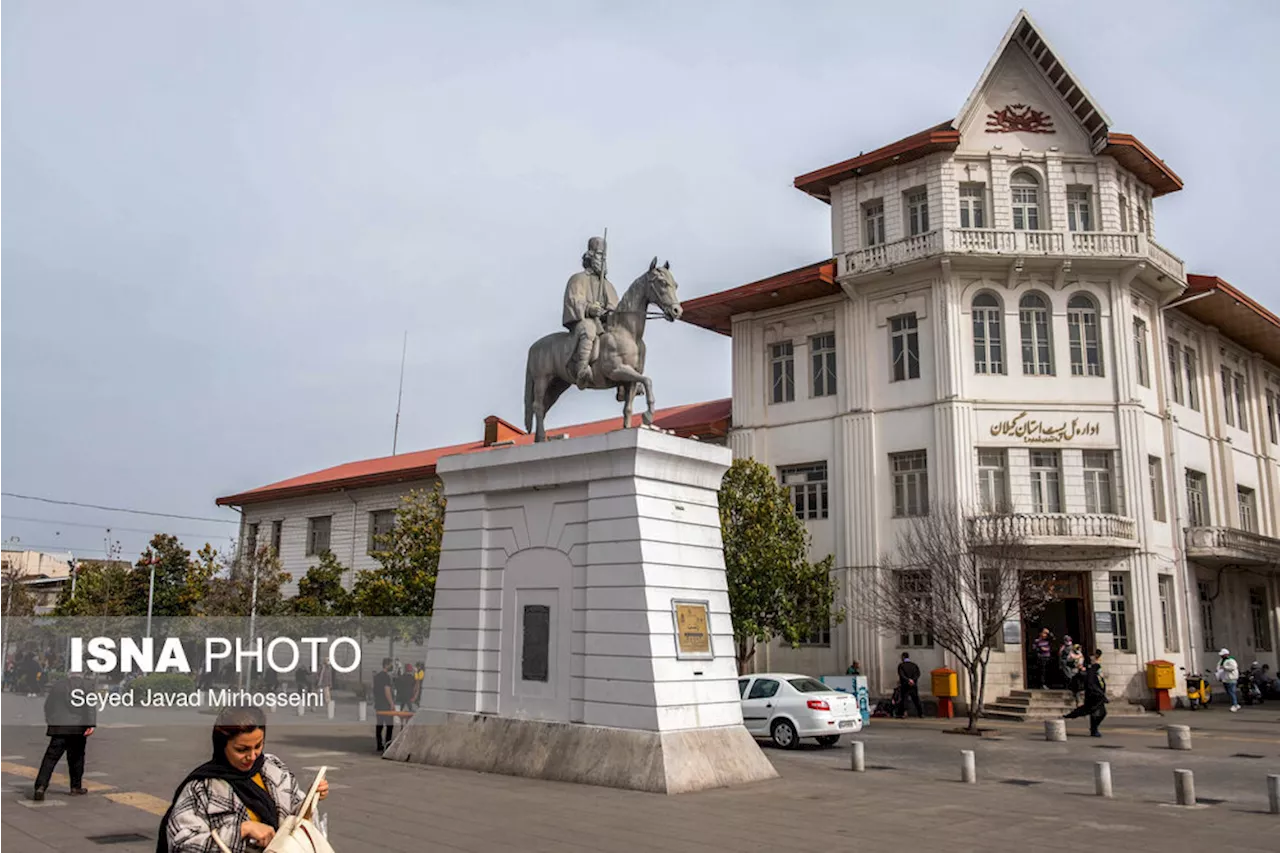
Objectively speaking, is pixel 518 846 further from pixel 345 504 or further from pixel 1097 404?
pixel 345 504

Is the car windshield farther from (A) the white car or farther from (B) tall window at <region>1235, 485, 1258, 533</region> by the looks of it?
(B) tall window at <region>1235, 485, 1258, 533</region>

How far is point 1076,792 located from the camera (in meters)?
14.0

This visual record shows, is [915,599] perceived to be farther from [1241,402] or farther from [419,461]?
[419,461]

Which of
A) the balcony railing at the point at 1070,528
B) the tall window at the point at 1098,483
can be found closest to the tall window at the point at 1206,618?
the tall window at the point at 1098,483

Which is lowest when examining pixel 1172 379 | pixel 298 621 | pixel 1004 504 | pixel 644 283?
pixel 298 621

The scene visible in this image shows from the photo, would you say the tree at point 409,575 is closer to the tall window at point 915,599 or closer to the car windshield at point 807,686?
the car windshield at point 807,686

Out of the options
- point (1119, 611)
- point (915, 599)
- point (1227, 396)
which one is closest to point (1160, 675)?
point (1119, 611)

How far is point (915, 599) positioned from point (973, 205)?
42.5 feet

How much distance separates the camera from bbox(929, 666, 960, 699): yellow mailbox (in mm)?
28234

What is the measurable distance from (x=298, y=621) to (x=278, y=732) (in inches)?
557

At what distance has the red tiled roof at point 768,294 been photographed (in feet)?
107

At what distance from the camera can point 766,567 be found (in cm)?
2798

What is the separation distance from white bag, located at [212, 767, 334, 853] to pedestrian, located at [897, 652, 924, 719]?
82.6 ft

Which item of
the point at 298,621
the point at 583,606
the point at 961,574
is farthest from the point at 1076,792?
the point at 298,621
